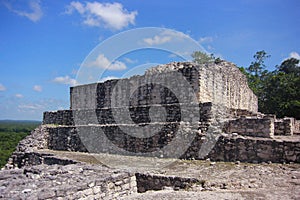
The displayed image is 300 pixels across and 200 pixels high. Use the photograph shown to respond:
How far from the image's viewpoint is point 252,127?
9227 mm

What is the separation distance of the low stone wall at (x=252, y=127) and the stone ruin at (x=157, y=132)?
29 millimetres

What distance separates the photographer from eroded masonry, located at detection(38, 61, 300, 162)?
8617 mm

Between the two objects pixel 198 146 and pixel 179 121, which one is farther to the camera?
pixel 179 121

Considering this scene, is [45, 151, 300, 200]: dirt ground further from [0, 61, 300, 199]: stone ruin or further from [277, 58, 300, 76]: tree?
[277, 58, 300, 76]: tree

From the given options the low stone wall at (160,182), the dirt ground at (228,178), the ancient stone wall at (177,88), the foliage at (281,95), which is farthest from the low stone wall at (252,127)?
the foliage at (281,95)

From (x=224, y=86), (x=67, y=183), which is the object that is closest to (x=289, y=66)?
(x=224, y=86)

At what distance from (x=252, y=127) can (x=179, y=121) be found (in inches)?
103

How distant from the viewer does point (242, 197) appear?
15.6 feet

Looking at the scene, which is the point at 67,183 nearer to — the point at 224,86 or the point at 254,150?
the point at 254,150

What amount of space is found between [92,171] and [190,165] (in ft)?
9.68

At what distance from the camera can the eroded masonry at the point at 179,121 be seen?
8.62 metres

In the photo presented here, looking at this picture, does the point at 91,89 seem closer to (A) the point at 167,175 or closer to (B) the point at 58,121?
(B) the point at 58,121

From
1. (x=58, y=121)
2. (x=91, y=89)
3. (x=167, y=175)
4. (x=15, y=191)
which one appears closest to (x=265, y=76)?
(x=91, y=89)

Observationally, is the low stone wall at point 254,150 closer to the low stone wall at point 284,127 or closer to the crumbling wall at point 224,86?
the low stone wall at point 284,127
